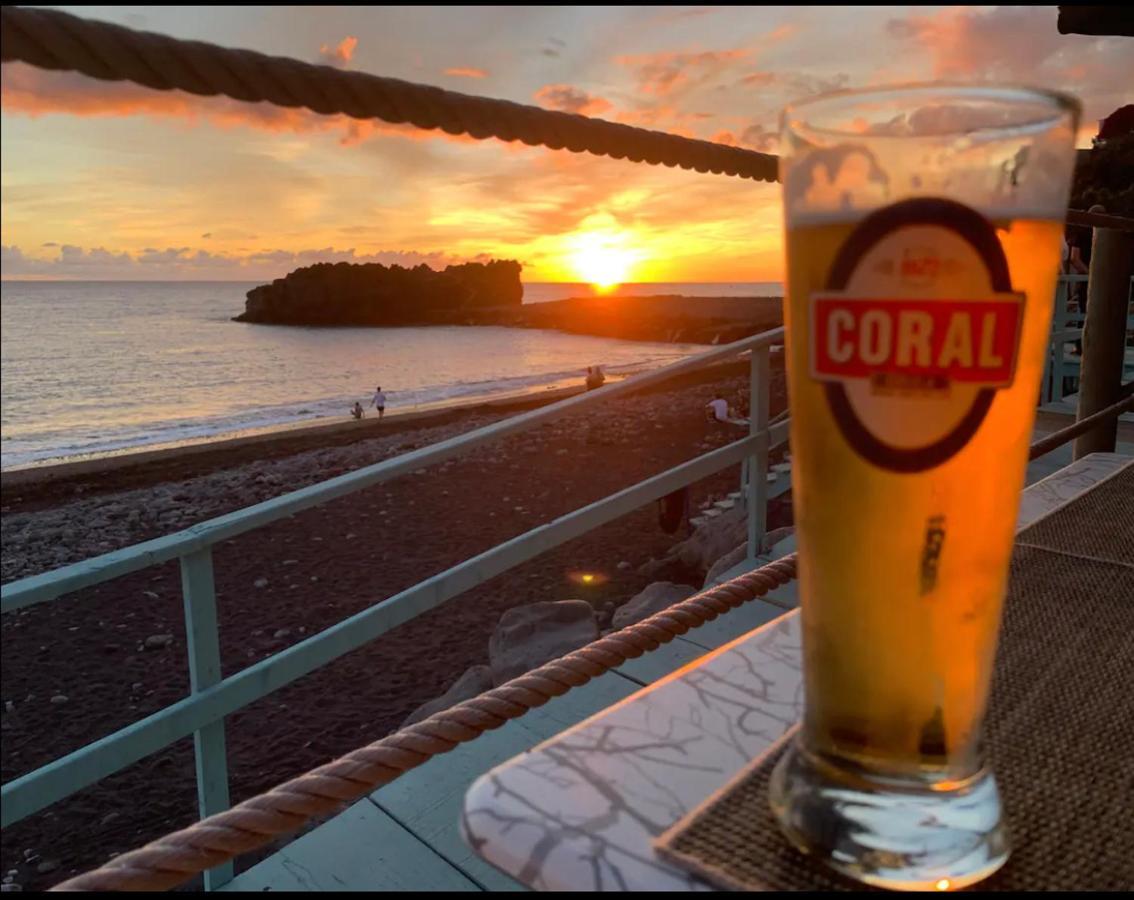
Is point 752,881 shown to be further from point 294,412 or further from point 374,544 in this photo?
point 294,412

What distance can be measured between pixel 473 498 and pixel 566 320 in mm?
47658

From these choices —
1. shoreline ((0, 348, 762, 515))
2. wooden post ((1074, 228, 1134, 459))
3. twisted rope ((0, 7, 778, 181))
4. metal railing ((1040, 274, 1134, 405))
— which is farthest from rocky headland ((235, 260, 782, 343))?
twisted rope ((0, 7, 778, 181))

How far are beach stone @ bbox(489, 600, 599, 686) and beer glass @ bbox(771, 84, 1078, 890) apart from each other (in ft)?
9.28

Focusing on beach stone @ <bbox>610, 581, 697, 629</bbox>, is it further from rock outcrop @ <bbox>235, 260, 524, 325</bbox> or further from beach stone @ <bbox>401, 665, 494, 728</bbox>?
rock outcrop @ <bbox>235, 260, 524, 325</bbox>

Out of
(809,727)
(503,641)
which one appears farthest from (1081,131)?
(503,641)

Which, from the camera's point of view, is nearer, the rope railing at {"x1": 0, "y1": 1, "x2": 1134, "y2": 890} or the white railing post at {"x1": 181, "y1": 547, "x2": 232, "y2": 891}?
the rope railing at {"x1": 0, "y1": 1, "x2": 1134, "y2": 890}

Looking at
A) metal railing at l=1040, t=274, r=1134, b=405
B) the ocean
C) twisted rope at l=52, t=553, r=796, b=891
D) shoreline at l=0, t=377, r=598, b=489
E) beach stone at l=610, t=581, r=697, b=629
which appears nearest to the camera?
twisted rope at l=52, t=553, r=796, b=891

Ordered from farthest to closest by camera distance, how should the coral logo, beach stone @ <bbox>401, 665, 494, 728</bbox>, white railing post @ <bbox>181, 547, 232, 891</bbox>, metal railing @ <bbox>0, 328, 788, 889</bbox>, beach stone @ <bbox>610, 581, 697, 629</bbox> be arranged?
beach stone @ <bbox>610, 581, 697, 629</bbox>
beach stone @ <bbox>401, 665, 494, 728</bbox>
white railing post @ <bbox>181, 547, 232, 891</bbox>
metal railing @ <bbox>0, 328, 788, 889</bbox>
the coral logo

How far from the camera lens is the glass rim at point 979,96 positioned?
36cm

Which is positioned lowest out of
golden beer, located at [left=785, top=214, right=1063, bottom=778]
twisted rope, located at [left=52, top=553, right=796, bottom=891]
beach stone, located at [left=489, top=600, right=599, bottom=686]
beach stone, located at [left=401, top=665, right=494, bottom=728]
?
beach stone, located at [left=401, top=665, right=494, bottom=728]

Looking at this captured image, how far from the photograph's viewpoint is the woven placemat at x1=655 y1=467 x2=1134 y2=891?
41cm

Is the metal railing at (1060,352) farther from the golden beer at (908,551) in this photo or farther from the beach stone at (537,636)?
the golden beer at (908,551)

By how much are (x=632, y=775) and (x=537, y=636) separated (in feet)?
9.72

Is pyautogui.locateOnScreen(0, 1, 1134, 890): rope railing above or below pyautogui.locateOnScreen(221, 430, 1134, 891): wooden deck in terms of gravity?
above
